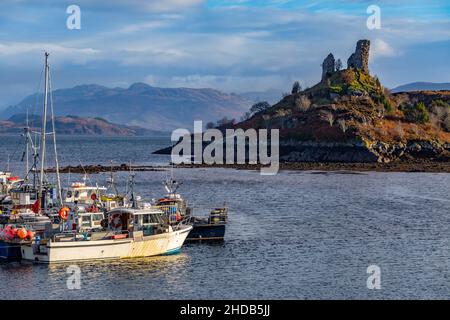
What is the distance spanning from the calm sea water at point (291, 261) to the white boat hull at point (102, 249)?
80cm

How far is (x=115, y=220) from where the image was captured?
58.7 m

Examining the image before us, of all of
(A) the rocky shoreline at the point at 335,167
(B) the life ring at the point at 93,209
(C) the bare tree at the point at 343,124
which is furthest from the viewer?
(C) the bare tree at the point at 343,124

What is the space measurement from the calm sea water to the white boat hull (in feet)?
2.61

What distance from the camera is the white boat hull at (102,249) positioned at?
5442 cm

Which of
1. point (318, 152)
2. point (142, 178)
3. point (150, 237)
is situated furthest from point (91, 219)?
point (318, 152)

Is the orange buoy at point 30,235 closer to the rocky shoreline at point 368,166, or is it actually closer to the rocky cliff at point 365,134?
the rocky shoreline at point 368,166

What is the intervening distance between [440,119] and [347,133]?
3403cm

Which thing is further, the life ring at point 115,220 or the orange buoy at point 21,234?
the life ring at point 115,220

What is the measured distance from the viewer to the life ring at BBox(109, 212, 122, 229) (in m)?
58.5

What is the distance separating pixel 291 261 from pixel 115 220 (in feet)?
43.9

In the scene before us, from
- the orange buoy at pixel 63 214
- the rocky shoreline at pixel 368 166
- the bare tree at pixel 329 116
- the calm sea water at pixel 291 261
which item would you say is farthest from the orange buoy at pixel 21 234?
the bare tree at pixel 329 116

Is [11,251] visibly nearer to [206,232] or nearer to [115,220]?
[115,220]

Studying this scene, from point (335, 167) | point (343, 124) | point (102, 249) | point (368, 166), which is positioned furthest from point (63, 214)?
point (343, 124)
